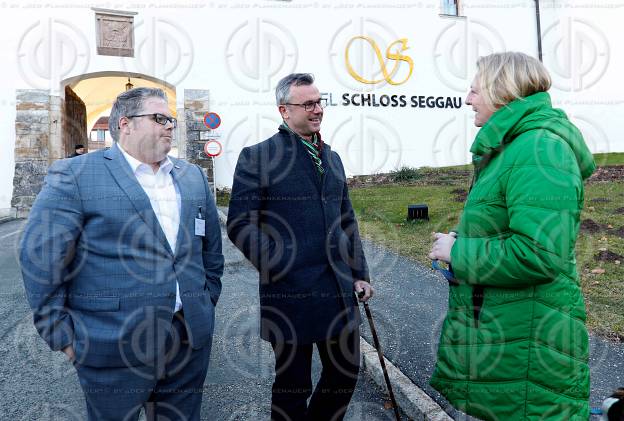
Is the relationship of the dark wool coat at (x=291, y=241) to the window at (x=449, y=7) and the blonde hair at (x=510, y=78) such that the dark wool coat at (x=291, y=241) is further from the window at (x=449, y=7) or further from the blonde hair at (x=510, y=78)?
the window at (x=449, y=7)

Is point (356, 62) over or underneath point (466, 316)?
over

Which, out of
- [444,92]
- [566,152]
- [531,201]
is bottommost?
[531,201]

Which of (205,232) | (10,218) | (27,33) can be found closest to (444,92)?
(27,33)

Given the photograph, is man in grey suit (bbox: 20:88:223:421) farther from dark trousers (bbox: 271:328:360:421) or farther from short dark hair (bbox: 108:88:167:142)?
dark trousers (bbox: 271:328:360:421)

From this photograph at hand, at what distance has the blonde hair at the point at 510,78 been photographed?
5.43ft

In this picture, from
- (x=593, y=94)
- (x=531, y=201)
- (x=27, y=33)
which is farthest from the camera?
(x=593, y=94)

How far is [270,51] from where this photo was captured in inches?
573

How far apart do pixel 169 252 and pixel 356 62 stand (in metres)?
14.9

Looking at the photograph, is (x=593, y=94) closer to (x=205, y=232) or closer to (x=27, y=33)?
(x=27, y=33)

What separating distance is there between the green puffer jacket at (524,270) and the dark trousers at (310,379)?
1.96 ft

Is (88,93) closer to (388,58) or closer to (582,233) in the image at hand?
(388,58)

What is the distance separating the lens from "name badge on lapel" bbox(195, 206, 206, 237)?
2.04m

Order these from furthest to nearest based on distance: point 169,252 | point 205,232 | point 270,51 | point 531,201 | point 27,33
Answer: point 270,51, point 27,33, point 205,232, point 169,252, point 531,201

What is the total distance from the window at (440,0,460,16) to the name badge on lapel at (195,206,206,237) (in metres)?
16.8
